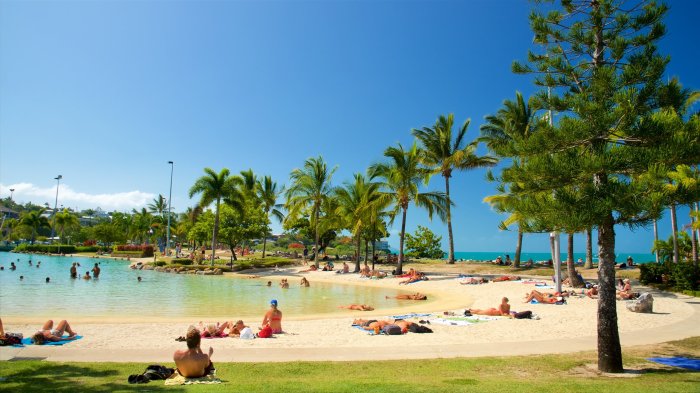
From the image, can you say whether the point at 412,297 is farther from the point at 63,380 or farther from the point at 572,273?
the point at 63,380

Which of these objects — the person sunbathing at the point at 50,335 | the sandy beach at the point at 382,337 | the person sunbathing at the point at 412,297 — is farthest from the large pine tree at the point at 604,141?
the person sunbathing at the point at 412,297

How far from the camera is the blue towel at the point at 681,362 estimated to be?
300 inches

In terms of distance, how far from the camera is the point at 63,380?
6.45m

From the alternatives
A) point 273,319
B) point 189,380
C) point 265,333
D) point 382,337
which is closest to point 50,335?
point 265,333

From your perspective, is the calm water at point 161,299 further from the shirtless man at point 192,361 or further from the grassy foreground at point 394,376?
the shirtless man at point 192,361

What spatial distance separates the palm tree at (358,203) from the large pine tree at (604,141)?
83.1ft

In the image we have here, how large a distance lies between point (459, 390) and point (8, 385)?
20.0 feet

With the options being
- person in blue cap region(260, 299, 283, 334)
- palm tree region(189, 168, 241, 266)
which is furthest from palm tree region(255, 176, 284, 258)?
person in blue cap region(260, 299, 283, 334)

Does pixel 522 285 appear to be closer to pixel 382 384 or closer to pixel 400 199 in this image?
pixel 400 199

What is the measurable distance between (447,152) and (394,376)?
101ft

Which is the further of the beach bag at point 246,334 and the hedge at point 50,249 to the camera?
the hedge at point 50,249

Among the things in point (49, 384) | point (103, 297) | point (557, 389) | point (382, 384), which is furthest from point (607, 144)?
point (103, 297)

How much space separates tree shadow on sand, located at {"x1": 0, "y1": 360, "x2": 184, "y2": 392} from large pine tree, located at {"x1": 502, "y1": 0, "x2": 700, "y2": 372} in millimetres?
6616

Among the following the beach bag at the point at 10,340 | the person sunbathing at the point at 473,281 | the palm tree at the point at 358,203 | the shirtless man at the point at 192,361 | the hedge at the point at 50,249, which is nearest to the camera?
the shirtless man at the point at 192,361
